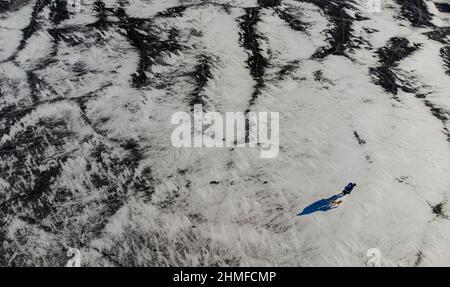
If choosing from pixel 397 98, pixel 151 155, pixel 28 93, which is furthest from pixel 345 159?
pixel 28 93

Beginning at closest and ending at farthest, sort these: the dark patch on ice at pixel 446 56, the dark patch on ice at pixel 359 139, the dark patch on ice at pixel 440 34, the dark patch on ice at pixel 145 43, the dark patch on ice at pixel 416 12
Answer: the dark patch on ice at pixel 359 139, the dark patch on ice at pixel 145 43, the dark patch on ice at pixel 446 56, the dark patch on ice at pixel 440 34, the dark patch on ice at pixel 416 12

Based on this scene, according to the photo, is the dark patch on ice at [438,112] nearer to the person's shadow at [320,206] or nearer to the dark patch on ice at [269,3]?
the person's shadow at [320,206]

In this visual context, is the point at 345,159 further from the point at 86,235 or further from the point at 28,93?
the point at 28,93

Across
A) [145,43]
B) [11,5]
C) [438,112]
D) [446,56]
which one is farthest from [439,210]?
[11,5]

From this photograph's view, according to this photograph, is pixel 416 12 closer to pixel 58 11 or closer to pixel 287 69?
pixel 287 69

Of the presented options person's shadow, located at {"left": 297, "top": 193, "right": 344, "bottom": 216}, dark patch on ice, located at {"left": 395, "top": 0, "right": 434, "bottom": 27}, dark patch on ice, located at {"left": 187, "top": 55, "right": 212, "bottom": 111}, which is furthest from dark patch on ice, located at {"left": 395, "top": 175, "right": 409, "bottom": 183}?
dark patch on ice, located at {"left": 395, "top": 0, "right": 434, "bottom": 27}

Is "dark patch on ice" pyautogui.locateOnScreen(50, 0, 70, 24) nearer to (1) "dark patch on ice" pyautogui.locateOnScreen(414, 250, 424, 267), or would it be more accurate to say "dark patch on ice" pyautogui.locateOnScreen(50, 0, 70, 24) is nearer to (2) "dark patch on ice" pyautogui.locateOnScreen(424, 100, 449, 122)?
(2) "dark patch on ice" pyautogui.locateOnScreen(424, 100, 449, 122)

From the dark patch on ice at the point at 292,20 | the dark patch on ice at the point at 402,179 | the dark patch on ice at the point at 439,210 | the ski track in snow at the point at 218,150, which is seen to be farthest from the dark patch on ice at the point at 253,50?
the dark patch on ice at the point at 439,210
